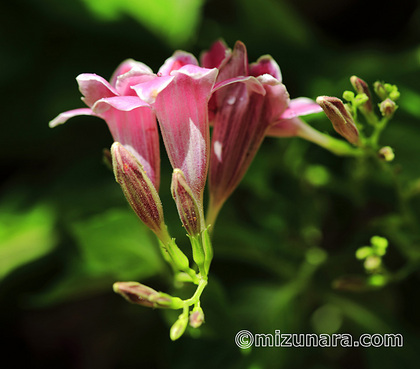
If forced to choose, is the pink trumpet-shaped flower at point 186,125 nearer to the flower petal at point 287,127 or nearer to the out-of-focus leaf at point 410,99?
the flower petal at point 287,127

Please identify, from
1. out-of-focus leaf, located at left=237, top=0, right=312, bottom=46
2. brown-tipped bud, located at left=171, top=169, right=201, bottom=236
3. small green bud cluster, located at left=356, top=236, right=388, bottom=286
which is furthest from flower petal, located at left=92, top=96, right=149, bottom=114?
out-of-focus leaf, located at left=237, top=0, right=312, bottom=46

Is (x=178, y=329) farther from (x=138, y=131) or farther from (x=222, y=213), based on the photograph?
(x=222, y=213)

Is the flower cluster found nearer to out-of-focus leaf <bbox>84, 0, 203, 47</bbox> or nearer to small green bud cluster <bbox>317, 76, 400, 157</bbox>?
small green bud cluster <bbox>317, 76, 400, 157</bbox>

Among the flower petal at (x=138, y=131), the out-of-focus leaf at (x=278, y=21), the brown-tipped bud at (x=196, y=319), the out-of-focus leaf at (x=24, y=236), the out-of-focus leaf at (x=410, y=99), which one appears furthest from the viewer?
the out-of-focus leaf at (x=278, y=21)

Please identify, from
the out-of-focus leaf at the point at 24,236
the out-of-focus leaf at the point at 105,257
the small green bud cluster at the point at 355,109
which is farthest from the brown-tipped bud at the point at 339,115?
the out-of-focus leaf at the point at 24,236

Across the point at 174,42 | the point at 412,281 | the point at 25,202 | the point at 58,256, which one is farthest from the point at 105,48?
the point at 412,281

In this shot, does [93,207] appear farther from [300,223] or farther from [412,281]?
[412,281]
